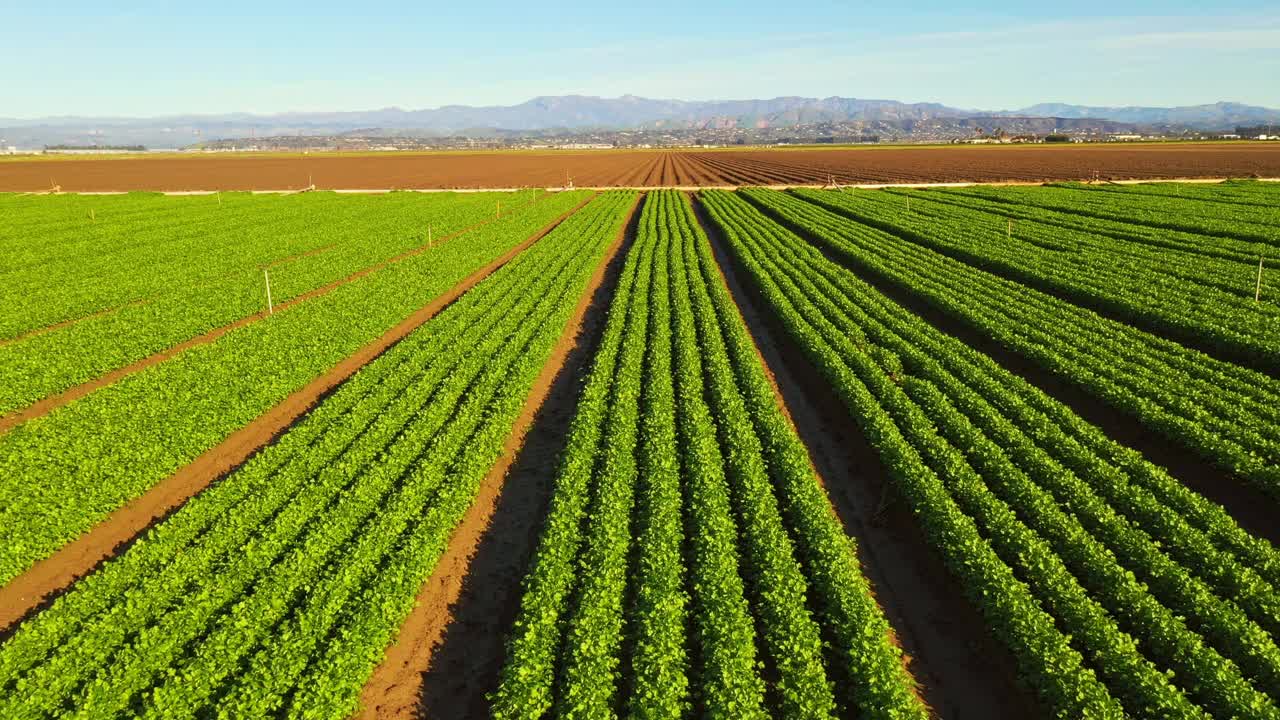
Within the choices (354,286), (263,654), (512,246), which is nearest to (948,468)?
(263,654)

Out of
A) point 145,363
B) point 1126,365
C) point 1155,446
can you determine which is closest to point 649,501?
point 1155,446

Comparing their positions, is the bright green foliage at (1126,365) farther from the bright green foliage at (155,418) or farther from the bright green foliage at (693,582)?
the bright green foliage at (155,418)

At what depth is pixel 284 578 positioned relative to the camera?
9906mm

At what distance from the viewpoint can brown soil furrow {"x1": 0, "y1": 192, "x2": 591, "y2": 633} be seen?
34.8ft

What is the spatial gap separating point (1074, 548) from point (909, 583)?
2.44 meters

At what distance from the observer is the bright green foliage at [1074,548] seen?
8.09 metres

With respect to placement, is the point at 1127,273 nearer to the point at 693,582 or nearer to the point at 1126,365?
the point at 1126,365

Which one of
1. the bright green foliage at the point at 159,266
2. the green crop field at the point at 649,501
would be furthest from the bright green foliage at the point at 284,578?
the bright green foliage at the point at 159,266

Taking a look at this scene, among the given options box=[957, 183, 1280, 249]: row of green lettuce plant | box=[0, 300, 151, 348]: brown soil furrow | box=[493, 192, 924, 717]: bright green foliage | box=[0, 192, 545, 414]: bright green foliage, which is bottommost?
box=[493, 192, 924, 717]: bright green foliage

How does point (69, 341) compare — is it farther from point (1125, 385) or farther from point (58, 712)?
point (1125, 385)

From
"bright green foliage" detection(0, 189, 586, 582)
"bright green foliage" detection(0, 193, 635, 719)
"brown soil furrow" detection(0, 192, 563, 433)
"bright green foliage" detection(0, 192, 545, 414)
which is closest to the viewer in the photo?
"bright green foliage" detection(0, 193, 635, 719)

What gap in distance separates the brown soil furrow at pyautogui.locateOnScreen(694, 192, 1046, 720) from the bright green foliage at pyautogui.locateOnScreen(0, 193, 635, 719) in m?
6.99

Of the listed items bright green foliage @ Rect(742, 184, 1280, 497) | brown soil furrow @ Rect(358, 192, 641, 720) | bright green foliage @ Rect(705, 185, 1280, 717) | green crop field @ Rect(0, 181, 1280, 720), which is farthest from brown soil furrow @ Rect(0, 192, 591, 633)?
bright green foliage @ Rect(742, 184, 1280, 497)

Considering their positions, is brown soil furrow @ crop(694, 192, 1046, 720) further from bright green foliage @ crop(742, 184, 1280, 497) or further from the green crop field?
bright green foliage @ crop(742, 184, 1280, 497)
